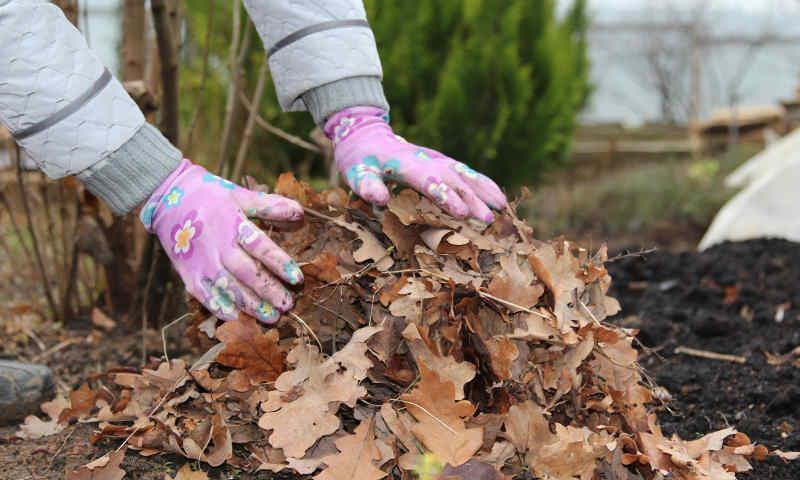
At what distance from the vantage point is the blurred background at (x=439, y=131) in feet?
8.17

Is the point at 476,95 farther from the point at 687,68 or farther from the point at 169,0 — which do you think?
the point at 687,68

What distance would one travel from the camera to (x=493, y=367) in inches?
55.7

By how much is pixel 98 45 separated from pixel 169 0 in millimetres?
9523

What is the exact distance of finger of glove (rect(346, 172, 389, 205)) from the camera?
158 cm

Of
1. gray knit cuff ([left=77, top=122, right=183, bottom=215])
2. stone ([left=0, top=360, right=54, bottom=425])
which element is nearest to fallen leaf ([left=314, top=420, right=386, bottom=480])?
gray knit cuff ([left=77, top=122, right=183, bottom=215])

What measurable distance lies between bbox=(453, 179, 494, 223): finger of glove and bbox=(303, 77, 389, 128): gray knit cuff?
0.32 metres

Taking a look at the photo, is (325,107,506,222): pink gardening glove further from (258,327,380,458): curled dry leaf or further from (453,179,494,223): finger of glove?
(258,327,380,458): curled dry leaf

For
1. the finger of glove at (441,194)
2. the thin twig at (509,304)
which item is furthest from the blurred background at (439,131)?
the thin twig at (509,304)

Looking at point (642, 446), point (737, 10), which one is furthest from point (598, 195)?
point (737, 10)

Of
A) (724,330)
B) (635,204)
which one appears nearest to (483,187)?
(724,330)

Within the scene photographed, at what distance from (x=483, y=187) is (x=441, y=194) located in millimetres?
109

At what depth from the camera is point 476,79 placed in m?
4.86

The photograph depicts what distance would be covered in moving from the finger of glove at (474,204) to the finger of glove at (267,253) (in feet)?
1.13

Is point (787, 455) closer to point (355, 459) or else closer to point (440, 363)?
point (440, 363)
